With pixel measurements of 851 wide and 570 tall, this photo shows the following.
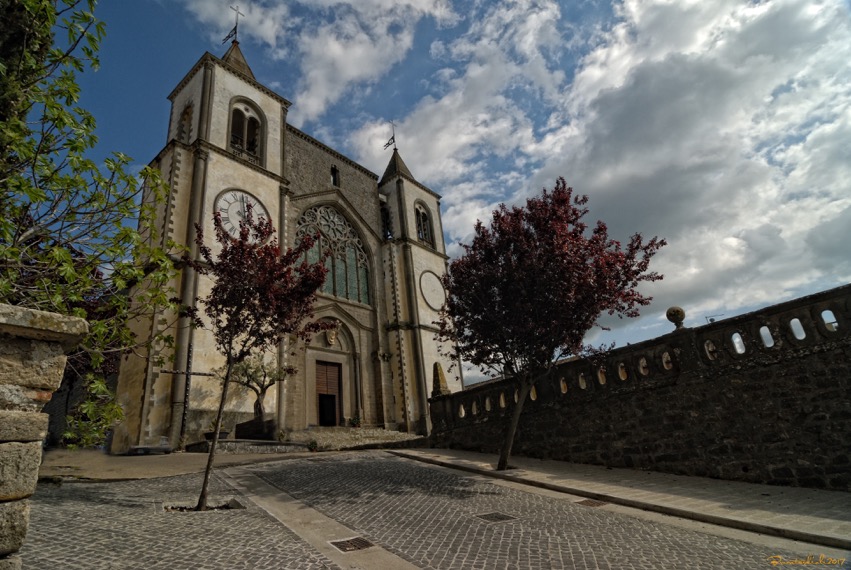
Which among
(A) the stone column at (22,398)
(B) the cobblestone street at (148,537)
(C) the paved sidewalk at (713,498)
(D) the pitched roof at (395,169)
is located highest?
(D) the pitched roof at (395,169)

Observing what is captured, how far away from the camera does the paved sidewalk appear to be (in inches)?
210

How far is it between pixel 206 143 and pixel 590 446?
17.6m

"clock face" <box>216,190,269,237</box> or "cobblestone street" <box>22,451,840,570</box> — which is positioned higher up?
"clock face" <box>216,190,269,237</box>

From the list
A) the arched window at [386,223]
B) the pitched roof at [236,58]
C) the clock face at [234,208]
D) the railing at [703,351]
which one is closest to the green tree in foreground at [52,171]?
the railing at [703,351]

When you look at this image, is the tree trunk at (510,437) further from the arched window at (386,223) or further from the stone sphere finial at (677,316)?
the arched window at (386,223)

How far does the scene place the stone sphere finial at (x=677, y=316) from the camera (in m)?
9.55

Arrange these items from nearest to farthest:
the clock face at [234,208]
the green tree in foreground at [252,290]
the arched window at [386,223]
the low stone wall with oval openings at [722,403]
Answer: the low stone wall with oval openings at [722,403] < the green tree in foreground at [252,290] < the clock face at [234,208] < the arched window at [386,223]

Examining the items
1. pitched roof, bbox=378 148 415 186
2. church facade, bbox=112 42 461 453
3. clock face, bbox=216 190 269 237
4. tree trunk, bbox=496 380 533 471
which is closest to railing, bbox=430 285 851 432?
tree trunk, bbox=496 380 533 471

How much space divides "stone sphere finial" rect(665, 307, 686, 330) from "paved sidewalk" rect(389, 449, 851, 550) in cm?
307

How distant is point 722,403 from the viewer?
27.6 ft

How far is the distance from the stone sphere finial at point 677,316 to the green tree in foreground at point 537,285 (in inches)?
22.2

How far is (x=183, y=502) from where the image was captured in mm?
6598

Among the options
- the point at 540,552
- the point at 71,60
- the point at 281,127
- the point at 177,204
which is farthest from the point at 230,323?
the point at 281,127
